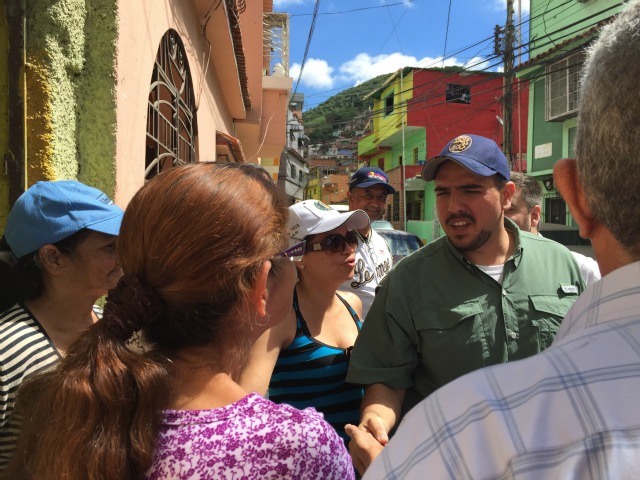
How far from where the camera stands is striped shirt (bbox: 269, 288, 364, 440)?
1.93 m

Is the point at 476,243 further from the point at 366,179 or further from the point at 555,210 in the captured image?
the point at 555,210

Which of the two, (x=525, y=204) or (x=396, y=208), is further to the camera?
→ (x=396, y=208)

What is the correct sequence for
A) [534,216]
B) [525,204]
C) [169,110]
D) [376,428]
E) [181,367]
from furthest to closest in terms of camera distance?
1. [169,110]
2. [534,216]
3. [525,204]
4. [376,428]
5. [181,367]

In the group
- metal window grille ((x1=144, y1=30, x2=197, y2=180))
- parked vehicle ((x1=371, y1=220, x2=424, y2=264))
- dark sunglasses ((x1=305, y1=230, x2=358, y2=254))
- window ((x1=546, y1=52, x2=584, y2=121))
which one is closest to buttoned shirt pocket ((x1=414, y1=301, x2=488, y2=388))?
dark sunglasses ((x1=305, y1=230, x2=358, y2=254))

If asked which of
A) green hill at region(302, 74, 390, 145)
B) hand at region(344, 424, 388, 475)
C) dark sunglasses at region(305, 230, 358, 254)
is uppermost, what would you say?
green hill at region(302, 74, 390, 145)

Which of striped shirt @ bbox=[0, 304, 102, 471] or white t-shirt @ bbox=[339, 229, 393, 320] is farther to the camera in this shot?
white t-shirt @ bbox=[339, 229, 393, 320]

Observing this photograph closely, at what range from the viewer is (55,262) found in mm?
1755

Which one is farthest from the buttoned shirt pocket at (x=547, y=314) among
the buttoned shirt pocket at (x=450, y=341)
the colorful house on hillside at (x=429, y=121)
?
the colorful house on hillside at (x=429, y=121)

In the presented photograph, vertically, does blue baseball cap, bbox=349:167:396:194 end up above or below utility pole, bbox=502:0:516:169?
below

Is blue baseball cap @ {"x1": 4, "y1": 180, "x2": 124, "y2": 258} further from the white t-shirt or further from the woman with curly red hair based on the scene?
the white t-shirt

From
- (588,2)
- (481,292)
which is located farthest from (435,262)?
(588,2)

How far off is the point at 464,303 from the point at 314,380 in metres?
0.67

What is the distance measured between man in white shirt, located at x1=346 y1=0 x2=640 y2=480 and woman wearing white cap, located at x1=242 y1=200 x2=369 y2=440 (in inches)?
42.1

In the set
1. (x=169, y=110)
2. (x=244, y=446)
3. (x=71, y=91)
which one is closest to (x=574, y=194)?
(x=244, y=446)
